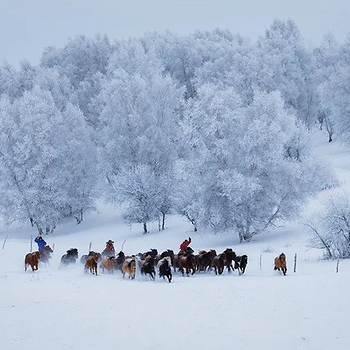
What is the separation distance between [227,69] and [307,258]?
42344 millimetres

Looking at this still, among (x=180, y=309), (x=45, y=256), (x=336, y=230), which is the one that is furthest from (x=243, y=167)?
(x=180, y=309)

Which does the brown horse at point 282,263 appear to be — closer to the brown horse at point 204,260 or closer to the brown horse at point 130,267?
the brown horse at point 204,260

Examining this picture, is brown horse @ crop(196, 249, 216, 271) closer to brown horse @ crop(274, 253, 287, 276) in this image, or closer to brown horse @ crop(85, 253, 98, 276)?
brown horse @ crop(274, 253, 287, 276)

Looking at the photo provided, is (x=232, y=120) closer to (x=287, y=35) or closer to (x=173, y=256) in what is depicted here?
(x=173, y=256)

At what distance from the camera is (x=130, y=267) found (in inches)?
821

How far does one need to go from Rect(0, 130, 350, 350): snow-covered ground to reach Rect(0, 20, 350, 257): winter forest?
581 cm

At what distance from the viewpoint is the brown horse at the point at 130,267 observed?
68.1ft

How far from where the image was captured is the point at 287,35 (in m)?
82.1

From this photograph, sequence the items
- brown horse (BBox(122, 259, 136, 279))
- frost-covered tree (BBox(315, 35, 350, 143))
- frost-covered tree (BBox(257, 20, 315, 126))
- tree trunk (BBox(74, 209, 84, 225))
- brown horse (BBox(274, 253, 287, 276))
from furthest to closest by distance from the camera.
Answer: frost-covered tree (BBox(257, 20, 315, 126)) → frost-covered tree (BBox(315, 35, 350, 143)) → tree trunk (BBox(74, 209, 84, 225)) → brown horse (BBox(122, 259, 136, 279)) → brown horse (BBox(274, 253, 287, 276))

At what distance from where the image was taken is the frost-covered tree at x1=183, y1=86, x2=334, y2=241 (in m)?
29.3

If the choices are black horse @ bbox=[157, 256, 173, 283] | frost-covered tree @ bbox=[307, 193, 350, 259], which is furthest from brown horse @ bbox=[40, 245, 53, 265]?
frost-covered tree @ bbox=[307, 193, 350, 259]

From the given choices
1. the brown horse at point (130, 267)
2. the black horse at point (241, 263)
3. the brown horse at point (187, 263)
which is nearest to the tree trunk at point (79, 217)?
the brown horse at point (130, 267)

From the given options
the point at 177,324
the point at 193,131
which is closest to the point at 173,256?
the point at 177,324

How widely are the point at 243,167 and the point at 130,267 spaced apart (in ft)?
40.1
